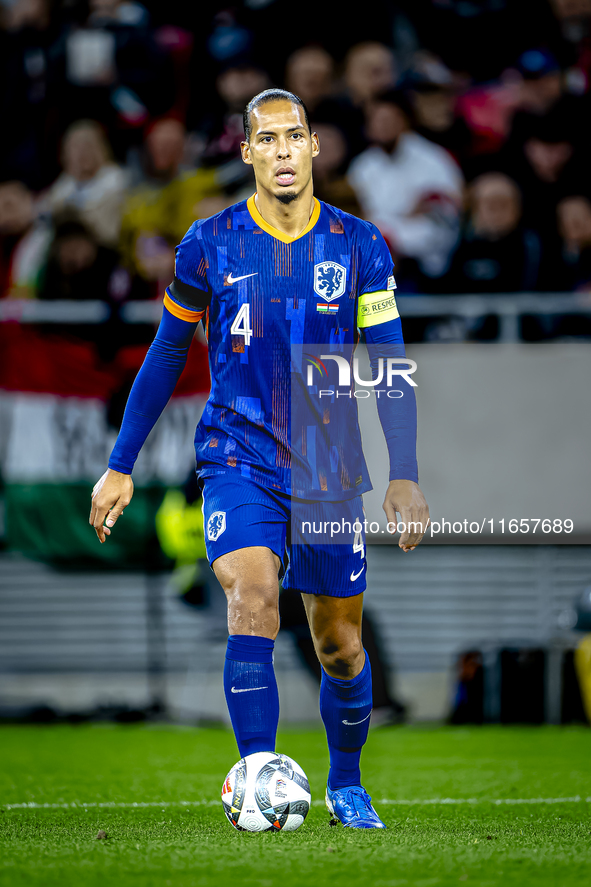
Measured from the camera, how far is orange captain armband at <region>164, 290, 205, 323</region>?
3877 mm

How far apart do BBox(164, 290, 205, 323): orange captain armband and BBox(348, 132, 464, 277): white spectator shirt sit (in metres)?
4.92

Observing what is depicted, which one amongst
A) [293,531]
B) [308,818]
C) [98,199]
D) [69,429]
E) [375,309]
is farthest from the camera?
[98,199]

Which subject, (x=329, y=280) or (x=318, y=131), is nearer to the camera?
(x=329, y=280)

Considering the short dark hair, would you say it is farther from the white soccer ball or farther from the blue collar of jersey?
the white soccer ball

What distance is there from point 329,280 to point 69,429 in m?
4.50

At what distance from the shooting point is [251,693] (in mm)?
3475

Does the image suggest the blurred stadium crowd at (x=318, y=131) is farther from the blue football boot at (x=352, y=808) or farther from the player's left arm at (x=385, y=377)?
the blue football boot at (x=352, y=808)

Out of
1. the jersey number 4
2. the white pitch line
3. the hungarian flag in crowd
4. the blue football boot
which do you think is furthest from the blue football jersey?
the hungarian flag in crowd

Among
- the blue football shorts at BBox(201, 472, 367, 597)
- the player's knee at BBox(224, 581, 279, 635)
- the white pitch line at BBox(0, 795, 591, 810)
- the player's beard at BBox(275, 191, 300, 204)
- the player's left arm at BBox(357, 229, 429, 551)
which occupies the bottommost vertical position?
the white pitch line at BBox(0, 795, 591, 810)

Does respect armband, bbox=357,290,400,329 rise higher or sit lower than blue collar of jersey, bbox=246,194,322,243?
lower

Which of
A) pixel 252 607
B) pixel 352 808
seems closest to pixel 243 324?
pixel 252 607

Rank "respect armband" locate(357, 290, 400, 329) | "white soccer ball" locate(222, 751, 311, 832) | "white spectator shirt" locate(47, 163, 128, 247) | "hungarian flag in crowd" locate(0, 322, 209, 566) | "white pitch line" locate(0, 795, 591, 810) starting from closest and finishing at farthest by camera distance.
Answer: "white soccer ball" locate(222, 751, 311, 832), "respect armband" locate(357, 290, 400, 329), "white pitch line" locate(0, 795, 591, 810), "hungarian flag in crowd" locate(0, 322, 209, 566), "white spectator shirt" locate(47, 163, 128, 247)

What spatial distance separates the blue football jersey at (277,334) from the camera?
147 inches

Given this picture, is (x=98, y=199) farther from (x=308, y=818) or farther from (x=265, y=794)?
(x=265, y=794)
